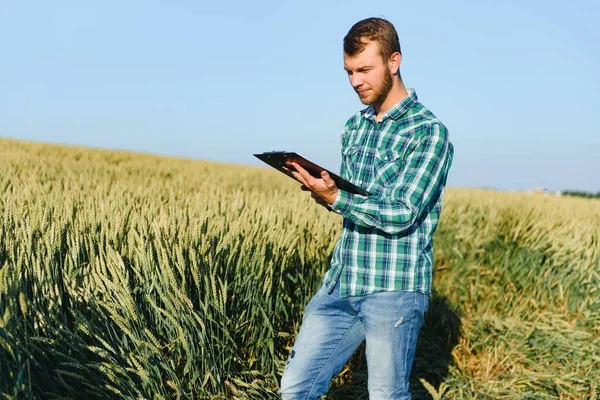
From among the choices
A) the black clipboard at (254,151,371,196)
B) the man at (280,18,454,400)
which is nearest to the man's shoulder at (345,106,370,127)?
the man at (280,18,454,400)

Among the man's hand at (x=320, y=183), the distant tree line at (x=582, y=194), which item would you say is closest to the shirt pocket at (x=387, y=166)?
the man's hand at (x=320, y=183)

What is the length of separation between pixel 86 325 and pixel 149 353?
0.81ft

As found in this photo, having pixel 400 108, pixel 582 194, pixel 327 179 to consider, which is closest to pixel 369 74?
pixel 400 108

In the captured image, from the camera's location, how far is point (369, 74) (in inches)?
77.9

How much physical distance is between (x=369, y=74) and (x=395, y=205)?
1.54 ft

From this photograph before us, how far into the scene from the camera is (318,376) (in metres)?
2.07

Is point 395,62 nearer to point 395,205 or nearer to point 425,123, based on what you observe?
point 425,123

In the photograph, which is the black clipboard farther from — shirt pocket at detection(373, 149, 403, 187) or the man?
shirt pocket at detection(373, 149, 403, 187)

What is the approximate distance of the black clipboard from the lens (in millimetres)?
1769

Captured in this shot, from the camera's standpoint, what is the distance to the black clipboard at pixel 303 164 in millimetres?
1769

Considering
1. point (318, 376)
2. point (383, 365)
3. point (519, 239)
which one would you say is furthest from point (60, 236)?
point (519, 239)

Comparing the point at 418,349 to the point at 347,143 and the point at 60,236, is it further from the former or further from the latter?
the point at 60,236

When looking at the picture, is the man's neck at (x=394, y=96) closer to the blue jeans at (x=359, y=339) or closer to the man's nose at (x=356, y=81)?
the man's nose at (x=356, y=81)

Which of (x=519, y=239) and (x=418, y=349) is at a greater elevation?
(x=519, y=239)
